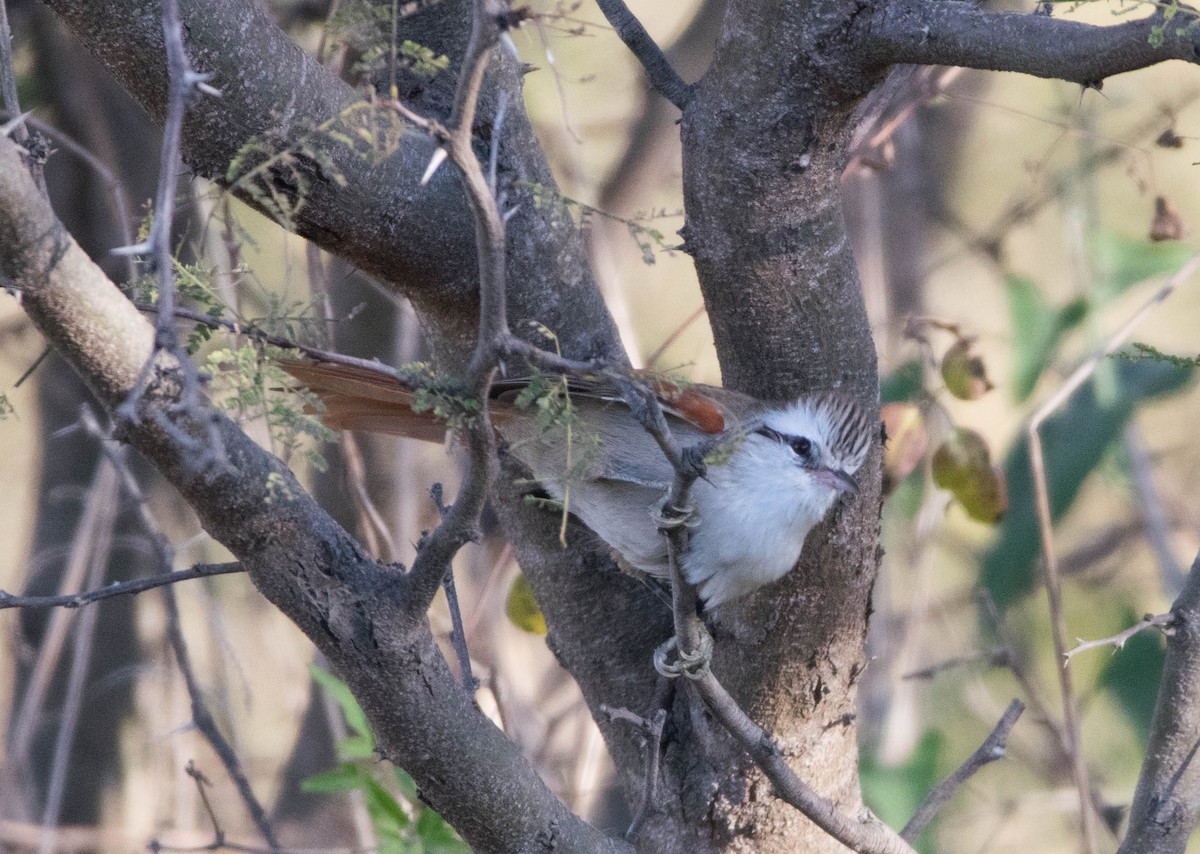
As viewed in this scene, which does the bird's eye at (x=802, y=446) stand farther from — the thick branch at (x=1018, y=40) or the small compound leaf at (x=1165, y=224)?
the small compound leaf at (x=1165, y=224)

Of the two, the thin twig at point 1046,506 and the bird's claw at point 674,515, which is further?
the thin twig at point 1046,506

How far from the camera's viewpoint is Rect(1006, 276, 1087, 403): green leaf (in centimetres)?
375

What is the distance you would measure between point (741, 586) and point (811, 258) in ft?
2.12

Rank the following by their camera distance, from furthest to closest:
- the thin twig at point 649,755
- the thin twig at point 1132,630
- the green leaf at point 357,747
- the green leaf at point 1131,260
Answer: the green leaf at point 1131,260
the green leaf at point 357,747
the thin twig at point 649,755
the thin twig at point 1132,630

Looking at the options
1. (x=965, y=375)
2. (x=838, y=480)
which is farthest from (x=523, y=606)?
(x=965, y=375)

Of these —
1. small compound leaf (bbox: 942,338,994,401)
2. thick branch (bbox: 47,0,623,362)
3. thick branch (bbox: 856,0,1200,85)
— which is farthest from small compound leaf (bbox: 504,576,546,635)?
thick branch (bbox: 856,0,1200,85)

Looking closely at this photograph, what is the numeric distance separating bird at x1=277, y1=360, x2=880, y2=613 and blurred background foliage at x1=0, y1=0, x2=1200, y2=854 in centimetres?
44

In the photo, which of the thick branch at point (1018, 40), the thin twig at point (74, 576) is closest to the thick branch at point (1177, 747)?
the thick branch at point (1018, 40)

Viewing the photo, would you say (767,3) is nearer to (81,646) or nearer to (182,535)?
(81,646)

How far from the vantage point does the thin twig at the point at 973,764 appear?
2213 mm

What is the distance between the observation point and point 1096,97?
203 inches

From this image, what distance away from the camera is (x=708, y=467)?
2102mm

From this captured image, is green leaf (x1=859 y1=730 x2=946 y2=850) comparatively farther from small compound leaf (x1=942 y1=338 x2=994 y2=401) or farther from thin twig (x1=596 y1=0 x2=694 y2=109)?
thin twig (x1=596 y1=0 x2=694 y2=109)

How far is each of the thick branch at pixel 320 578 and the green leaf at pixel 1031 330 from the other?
8.03 ft
